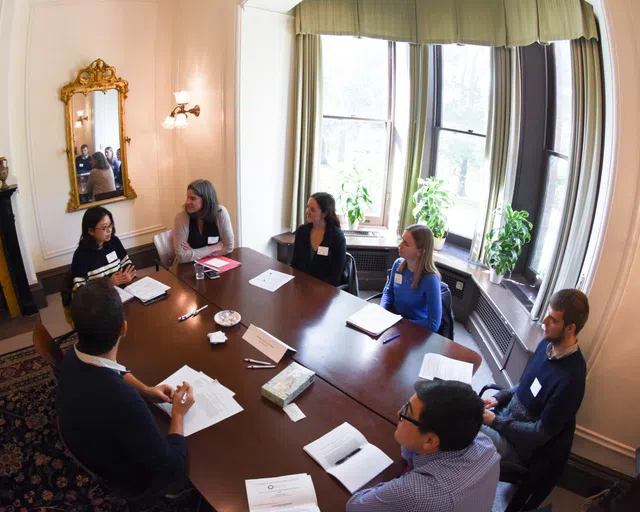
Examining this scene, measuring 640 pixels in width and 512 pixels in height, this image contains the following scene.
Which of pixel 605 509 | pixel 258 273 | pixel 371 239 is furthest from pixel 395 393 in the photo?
pixel 371 239

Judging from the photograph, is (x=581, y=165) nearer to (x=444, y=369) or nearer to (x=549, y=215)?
(x=549, y=215)

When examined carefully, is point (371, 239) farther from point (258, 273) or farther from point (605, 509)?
point (605, 509)

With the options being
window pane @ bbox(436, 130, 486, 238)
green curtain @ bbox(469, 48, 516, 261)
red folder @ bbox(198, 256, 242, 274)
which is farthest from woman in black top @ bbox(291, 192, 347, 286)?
window pane @ bbox(436, 130, 486, 238)

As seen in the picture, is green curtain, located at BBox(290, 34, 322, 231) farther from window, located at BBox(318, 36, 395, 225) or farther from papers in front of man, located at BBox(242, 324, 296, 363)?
papers in front of man, located at BBox(242, 324, 296, 363)

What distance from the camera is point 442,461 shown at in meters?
1.43

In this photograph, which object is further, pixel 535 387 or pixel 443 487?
pixel 535 387

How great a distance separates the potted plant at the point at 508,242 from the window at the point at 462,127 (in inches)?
16.5

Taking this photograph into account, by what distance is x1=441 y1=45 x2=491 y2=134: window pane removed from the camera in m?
4.16

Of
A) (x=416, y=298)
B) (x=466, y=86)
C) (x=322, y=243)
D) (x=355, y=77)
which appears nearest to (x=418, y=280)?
(x=416, y=298)

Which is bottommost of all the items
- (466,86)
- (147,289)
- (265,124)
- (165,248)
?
(147,289)

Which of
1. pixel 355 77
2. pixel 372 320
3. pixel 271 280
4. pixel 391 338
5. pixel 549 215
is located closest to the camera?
pixel 391 338

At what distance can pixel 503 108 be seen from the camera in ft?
12.5

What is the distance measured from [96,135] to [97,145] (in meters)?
0.09

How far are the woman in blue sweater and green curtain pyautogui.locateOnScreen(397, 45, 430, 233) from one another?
1830 mm
